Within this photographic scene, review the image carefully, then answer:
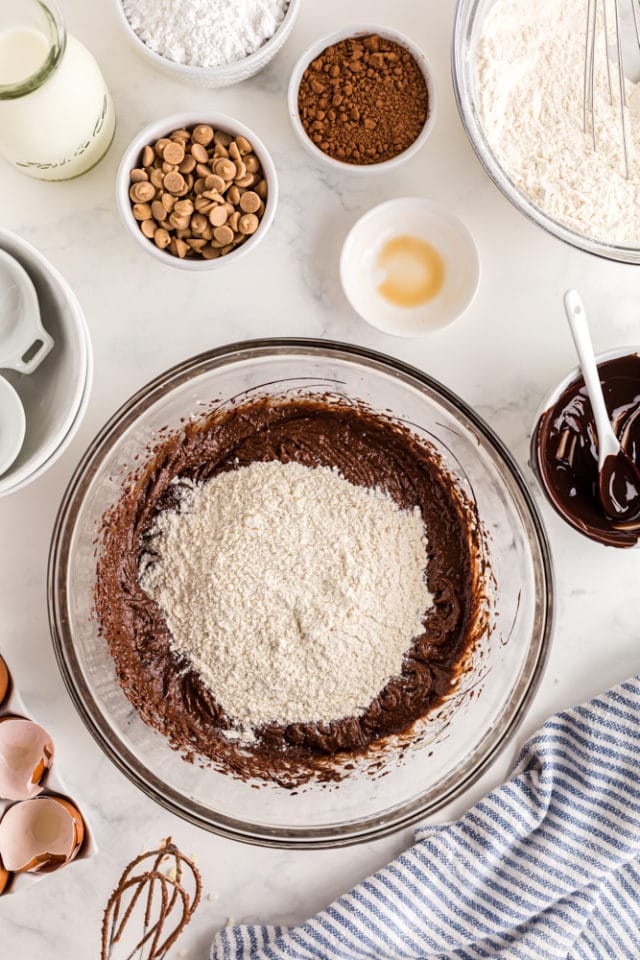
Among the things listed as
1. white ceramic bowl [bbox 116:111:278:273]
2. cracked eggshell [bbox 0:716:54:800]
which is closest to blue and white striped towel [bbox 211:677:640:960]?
cracked eggshell [bbox 0:716:54:800]

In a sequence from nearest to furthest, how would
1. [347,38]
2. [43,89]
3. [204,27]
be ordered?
[43,89] → [204,27] → [347,38]

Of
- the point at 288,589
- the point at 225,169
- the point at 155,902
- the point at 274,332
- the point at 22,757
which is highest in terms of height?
the point at 225,169

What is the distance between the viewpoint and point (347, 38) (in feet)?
5.32

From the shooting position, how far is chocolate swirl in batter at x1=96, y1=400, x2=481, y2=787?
163 centimetres

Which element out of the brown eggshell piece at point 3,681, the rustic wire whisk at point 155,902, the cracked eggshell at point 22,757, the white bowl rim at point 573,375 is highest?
the white bowl rim at point 573,375

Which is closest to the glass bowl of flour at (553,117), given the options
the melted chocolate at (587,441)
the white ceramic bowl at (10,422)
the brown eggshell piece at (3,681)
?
the melted chocolate at (587,441)

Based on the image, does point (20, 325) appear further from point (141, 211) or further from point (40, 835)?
point (40, 835)

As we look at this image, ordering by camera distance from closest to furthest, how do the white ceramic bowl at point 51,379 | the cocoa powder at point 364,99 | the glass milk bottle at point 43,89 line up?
the glass milk bottle at point 43,89 < the white ceramic bowl at point 51,379 < the cocoa powder at point 364,99

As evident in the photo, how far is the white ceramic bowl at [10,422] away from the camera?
5.00ft

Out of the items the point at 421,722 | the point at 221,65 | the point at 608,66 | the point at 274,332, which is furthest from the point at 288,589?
the point at 608,66

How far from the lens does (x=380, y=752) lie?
1647 mm

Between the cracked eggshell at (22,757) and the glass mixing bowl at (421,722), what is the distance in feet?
0.34

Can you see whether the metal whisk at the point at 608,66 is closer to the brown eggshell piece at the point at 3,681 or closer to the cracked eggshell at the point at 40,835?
the brown eggshell piece at the point at 3,681

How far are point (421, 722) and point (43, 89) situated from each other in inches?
52.4
